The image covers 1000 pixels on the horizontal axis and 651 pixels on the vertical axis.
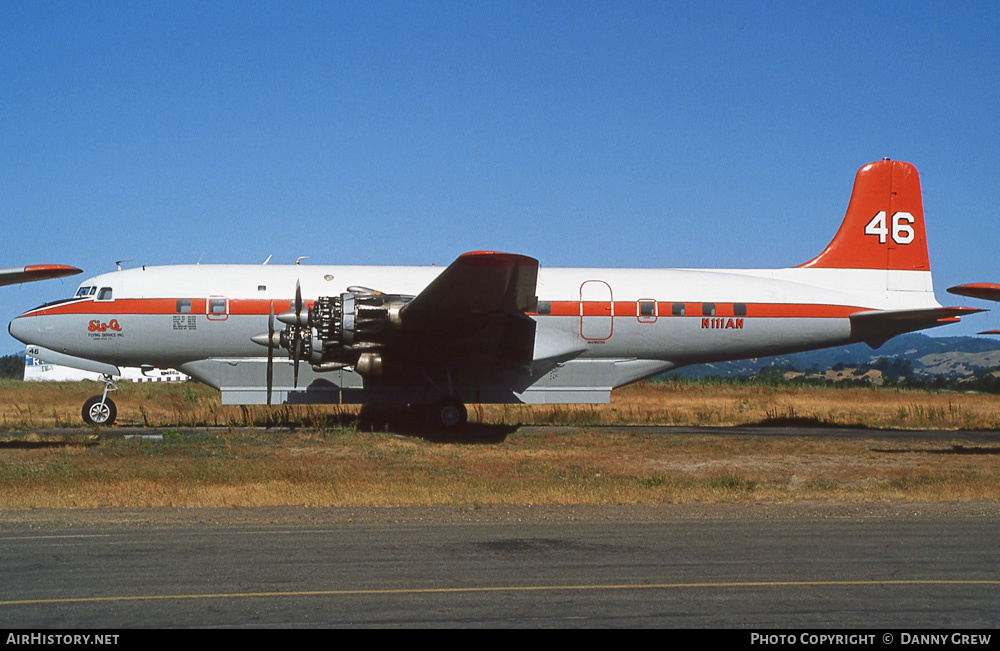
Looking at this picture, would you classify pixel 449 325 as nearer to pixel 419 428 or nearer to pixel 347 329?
pixel 347 329

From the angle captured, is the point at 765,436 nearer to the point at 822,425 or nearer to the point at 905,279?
the point at 822,425

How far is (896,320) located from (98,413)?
21298 mm

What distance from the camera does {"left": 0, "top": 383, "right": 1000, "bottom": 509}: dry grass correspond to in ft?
44.9

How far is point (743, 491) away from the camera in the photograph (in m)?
14.5

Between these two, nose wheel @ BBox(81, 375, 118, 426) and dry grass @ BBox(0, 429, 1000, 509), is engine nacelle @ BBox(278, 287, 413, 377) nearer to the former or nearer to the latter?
dry grass @ BBox(0, 429, 1000, 509)

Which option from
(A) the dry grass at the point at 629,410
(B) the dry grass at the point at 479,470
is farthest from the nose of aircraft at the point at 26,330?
(B) the dry grass at the point at 479,470

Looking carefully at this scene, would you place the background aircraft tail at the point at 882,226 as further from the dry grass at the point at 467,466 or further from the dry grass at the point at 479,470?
the dry grass at the point at 479,470

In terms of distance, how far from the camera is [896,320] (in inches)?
932

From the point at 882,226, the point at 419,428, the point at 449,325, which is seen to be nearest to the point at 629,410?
the point at 882,226

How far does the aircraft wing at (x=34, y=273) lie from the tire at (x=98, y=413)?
881cm

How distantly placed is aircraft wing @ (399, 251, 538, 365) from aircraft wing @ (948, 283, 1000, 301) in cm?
822

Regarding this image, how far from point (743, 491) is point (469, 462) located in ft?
18.9

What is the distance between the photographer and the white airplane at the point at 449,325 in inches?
794

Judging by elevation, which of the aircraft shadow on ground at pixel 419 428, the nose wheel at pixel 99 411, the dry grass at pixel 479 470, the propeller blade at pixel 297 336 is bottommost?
the dry grass at pixel 479 470
